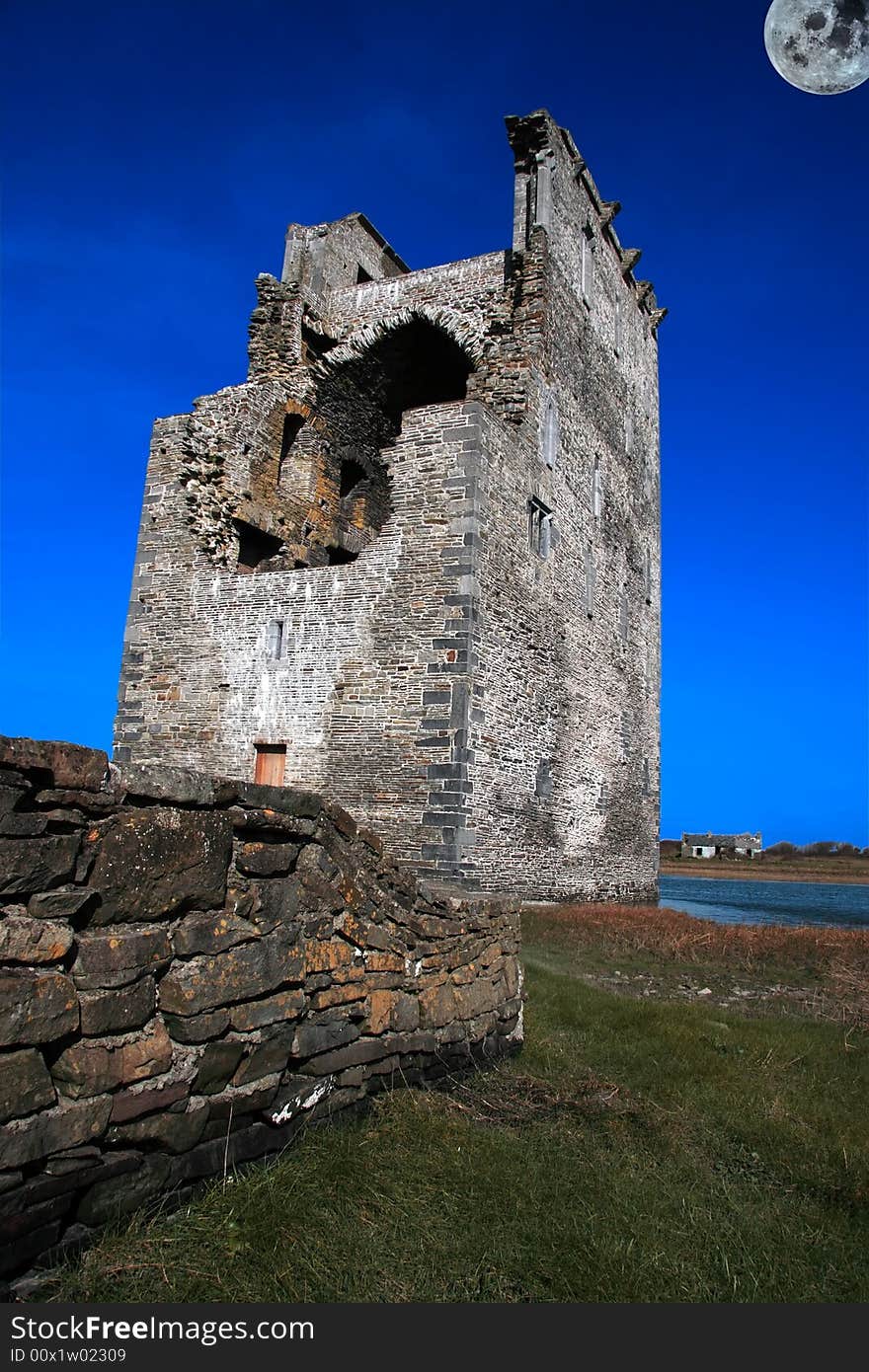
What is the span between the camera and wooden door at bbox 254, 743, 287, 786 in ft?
48.3

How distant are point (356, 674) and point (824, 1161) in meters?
10.6

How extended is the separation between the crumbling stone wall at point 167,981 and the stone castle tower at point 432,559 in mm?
8515

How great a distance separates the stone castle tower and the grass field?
7.37 m

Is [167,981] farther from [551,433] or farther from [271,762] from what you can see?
[551,433]

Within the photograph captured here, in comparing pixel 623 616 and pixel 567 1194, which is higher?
pixel 623 616

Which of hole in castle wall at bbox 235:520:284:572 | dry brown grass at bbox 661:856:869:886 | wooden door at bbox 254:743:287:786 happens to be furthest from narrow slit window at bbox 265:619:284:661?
dry brown grass at bbox 661:856:869:886

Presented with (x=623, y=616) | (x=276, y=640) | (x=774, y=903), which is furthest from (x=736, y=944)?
(x=774, y=903)

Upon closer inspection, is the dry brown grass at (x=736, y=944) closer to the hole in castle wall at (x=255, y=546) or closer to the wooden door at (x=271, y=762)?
the wooden door at (x=271, y=762)

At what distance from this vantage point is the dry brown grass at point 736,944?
35.0 feet

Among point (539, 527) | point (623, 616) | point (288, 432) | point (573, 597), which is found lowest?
Answer: point (573, 597)

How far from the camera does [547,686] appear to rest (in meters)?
16.7

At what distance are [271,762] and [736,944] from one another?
7.92 m

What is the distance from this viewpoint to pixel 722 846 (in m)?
72.5

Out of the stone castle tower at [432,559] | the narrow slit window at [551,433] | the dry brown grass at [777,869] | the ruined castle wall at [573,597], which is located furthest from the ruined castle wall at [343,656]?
the dry brown grass at [777,869]
